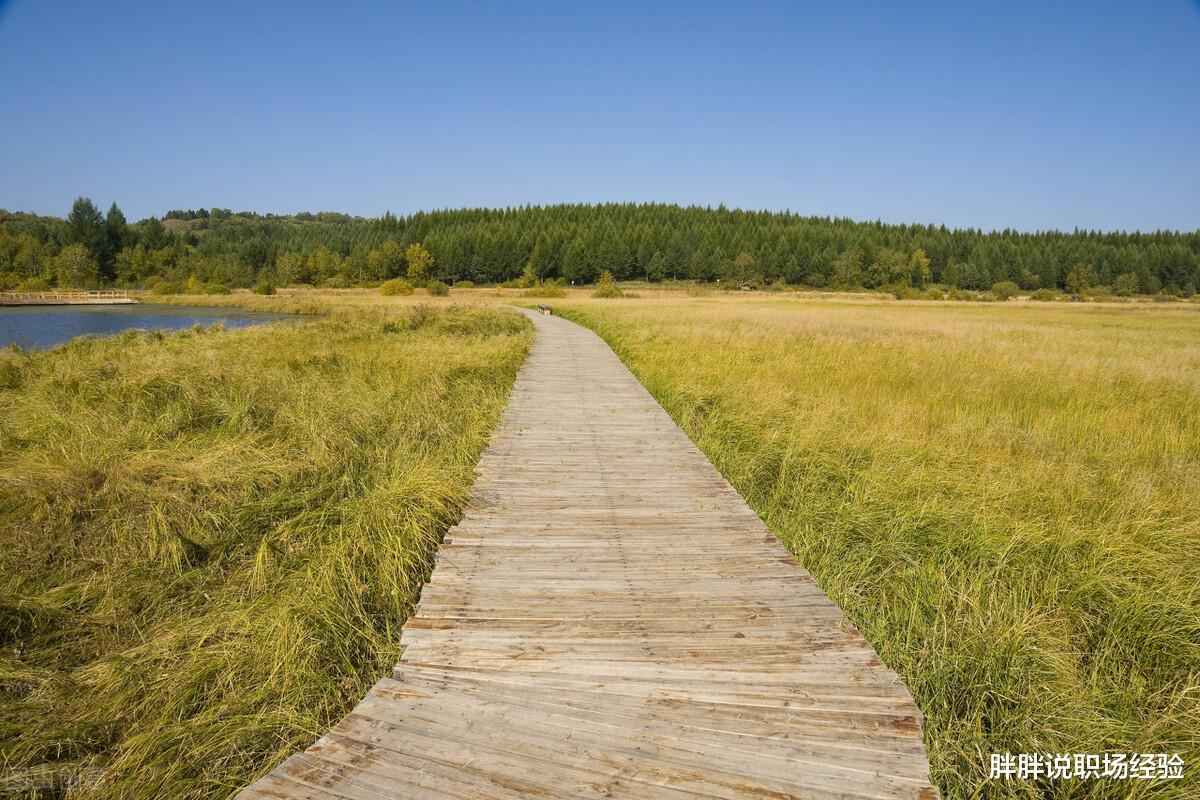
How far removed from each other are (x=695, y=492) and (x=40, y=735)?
168 inches

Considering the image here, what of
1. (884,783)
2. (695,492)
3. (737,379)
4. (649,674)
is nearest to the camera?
(884,783)

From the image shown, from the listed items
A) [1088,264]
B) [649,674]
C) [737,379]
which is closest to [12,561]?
[649,674]

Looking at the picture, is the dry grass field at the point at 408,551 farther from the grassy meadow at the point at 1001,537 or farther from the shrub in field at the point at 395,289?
the shrub in field at the point at 395,289

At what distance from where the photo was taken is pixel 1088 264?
100125 millimetres

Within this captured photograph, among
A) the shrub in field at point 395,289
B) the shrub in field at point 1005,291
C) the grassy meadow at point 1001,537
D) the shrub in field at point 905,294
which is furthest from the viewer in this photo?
the shrub in field at point 1005,291

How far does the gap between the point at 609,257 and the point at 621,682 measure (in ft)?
335

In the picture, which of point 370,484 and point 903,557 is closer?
point 903,557

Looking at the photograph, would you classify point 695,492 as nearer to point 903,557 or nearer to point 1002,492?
point 903,557

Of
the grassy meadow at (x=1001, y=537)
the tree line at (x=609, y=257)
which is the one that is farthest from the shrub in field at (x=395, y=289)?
the grassy meadow at (x=1001, y=537)

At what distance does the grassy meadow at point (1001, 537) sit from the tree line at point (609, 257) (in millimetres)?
81192

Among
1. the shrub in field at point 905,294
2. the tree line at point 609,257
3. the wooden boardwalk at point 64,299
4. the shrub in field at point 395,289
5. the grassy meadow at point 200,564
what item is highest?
the tree line at point 609,257

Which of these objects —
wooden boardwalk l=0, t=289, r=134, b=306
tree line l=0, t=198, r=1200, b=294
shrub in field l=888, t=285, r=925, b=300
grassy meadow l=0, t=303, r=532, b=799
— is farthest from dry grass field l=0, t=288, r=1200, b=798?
tree line l=0, t=198, r=1200, b=294

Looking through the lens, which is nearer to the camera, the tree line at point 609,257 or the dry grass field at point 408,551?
the dry grass field at point 408,551

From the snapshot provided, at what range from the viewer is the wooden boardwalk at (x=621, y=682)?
196 cm
